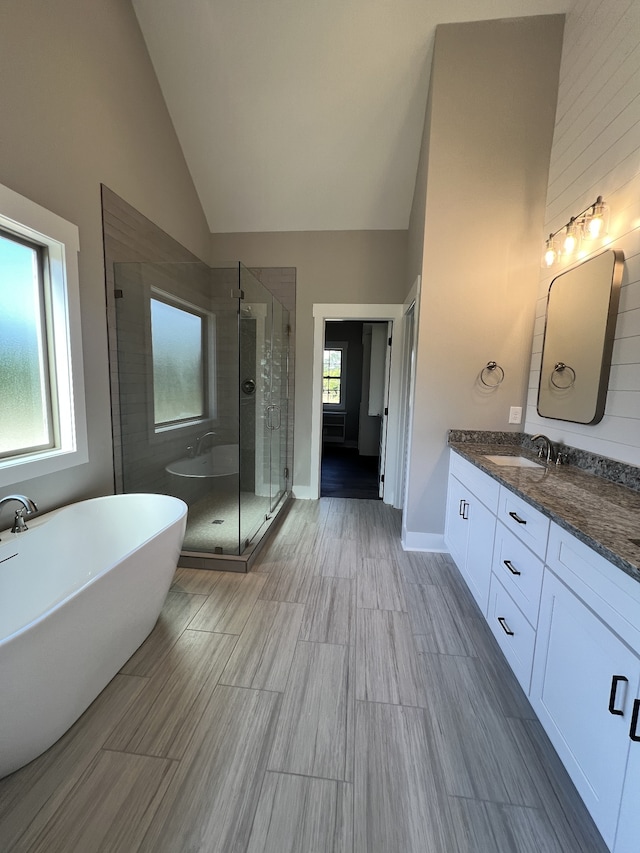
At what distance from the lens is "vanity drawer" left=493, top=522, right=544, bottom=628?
1.36 metres

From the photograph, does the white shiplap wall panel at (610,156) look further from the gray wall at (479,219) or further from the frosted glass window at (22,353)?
the frosted glass window at (22,353)

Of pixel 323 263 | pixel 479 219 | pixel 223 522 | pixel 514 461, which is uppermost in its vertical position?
pixel 323 263

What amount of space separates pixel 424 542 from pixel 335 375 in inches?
177

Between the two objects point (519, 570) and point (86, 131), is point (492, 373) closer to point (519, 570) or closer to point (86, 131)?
point (519, 570)

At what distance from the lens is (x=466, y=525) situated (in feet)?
7.23

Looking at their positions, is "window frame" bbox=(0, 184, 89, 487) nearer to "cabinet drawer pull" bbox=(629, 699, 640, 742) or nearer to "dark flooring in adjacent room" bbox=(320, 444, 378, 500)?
"cabinet drawer pull" bbox=(629, 699, 640, 742)

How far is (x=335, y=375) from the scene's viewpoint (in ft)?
22.4

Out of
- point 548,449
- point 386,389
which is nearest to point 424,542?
point 548,449

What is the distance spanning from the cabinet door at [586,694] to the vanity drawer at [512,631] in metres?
0.06

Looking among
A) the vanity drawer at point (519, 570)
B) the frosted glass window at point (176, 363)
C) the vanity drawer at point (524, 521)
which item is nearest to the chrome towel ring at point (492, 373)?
the vanity drawer at point (524, 521)

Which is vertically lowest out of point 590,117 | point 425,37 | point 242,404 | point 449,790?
point 449,790

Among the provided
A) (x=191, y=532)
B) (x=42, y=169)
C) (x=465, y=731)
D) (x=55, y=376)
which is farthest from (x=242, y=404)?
(x=465, y=731)

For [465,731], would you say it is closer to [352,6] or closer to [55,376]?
[55,376]

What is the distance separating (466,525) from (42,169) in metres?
3.05
